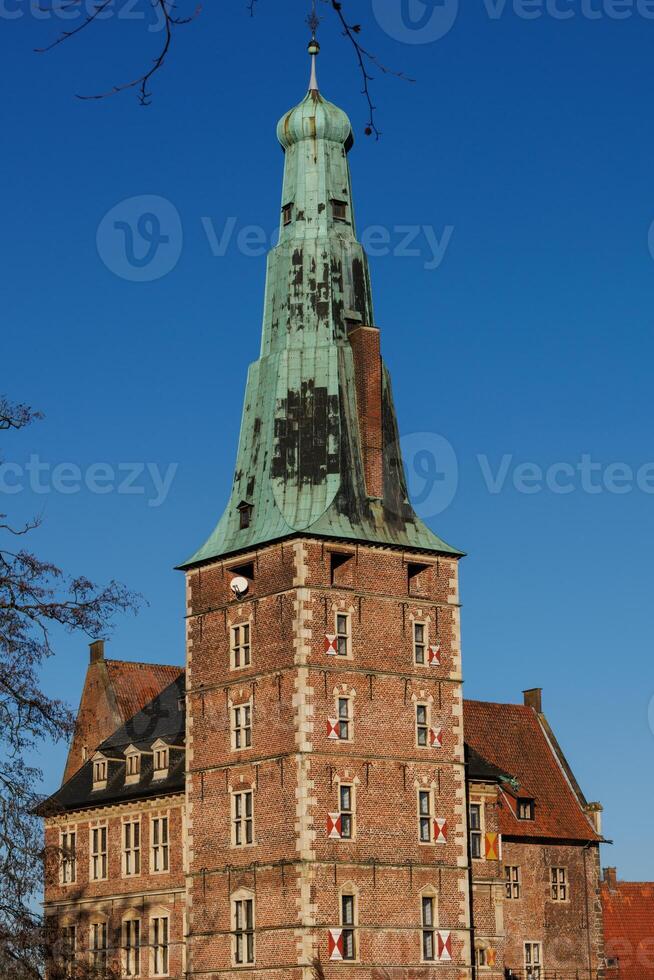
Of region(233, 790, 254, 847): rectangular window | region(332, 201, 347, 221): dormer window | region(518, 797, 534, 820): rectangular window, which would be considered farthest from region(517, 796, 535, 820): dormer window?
region(332, 201, 347, 221): dormer window

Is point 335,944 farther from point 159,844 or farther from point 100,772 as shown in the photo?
point 100,772

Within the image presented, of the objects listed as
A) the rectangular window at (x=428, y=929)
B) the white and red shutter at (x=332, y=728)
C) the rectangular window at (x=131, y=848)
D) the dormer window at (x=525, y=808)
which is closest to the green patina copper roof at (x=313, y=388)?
the white and red shutter at (x=332, y=728)

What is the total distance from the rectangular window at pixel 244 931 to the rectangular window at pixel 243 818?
184 cm

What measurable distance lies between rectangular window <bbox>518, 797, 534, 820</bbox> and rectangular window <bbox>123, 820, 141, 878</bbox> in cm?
1413

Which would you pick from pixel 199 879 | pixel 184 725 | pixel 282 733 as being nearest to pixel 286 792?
pixel 282 733

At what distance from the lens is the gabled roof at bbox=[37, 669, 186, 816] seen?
60438 mm

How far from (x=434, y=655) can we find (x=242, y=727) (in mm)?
6692

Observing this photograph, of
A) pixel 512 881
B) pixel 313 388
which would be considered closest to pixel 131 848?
pixel 512 881

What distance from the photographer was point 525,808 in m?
64.9

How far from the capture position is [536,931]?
206 feet

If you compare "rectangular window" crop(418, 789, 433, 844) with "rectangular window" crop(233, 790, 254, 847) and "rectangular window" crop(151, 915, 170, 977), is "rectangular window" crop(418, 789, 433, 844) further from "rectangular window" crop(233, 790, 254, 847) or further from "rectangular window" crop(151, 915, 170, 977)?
"rectangular window" crop(151, 915, 170, 977)

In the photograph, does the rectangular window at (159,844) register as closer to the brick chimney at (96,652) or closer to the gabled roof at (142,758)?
the gabled roof at (142,758)

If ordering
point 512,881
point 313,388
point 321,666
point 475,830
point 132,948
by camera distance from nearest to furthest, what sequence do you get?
point 321,666 → point 313,388 → point 132,948 → point 475,830 → point 512,881

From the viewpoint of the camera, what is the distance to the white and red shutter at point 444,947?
54125 mm
